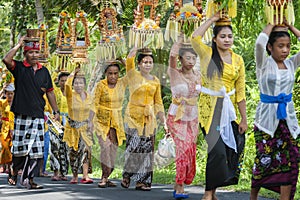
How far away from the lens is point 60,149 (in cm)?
1291

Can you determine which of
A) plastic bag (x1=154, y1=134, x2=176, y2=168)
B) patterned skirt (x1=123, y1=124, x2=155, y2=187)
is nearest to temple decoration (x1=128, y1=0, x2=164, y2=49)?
patterned skirt (x1=123, y1=124, x2=155, y2=187)

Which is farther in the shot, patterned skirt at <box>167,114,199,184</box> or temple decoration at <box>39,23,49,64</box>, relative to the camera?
temple decoration at <box>39,23,49,64</box>

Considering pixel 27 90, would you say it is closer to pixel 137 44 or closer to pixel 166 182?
pixel 137 44

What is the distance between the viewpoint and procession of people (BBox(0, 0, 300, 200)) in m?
7.47

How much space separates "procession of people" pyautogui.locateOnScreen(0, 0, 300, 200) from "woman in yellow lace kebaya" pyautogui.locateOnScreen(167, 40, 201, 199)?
12mm

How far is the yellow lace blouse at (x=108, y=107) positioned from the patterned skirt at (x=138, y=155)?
0.54 m

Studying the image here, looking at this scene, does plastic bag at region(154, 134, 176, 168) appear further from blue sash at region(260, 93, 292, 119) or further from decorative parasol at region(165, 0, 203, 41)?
blue sash at region(260, 93, 292, 119)

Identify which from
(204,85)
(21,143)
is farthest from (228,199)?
(21,143)

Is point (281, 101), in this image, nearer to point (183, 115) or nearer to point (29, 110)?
point (183, 115)

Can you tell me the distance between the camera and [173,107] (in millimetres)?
9312

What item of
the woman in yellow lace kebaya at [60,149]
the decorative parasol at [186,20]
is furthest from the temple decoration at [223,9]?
the woman in yellow lace kebaya at [60,149]

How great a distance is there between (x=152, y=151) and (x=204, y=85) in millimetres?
2459

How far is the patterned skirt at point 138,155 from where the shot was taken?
1043 centimetres

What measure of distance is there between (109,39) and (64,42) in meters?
1.23
